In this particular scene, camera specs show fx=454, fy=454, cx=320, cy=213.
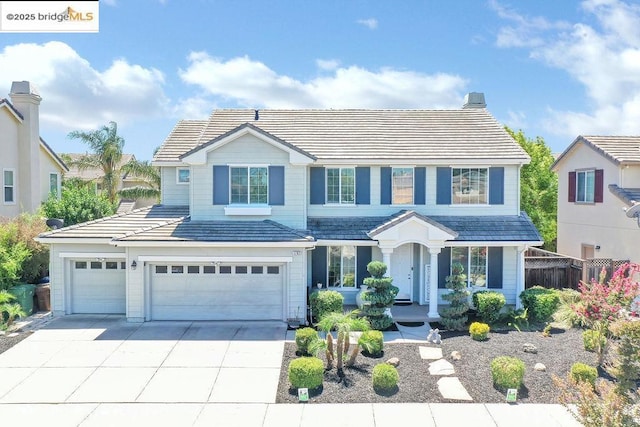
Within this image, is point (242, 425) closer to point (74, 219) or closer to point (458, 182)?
point (458, 182)

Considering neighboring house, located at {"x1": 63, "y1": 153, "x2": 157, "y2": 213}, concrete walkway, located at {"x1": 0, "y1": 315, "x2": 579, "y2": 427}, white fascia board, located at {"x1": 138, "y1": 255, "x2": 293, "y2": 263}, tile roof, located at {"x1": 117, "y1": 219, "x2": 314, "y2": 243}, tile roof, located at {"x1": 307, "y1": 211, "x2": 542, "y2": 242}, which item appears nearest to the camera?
concrete walkway, located at {"x1": 0, "y1": 315, "x2": 579, "y2": 427}

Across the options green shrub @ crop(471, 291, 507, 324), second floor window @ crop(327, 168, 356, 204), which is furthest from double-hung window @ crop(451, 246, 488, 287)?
second floor window @ crop(327, 168, 356, 204)

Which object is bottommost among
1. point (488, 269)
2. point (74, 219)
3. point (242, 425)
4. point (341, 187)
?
point (242, 425)

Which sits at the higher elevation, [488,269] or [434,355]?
[488,269]

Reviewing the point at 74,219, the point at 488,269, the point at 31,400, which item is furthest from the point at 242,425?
the point at 74,219

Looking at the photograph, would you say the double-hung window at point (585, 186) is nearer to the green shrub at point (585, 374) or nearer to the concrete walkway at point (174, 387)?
the concrete walkway at point (174, 387)

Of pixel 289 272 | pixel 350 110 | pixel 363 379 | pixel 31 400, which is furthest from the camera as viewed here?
pixel 350 110

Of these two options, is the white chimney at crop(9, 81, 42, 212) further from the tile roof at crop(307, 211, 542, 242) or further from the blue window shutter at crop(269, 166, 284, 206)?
the tile roof at crop(307, 211, 542, 242)
